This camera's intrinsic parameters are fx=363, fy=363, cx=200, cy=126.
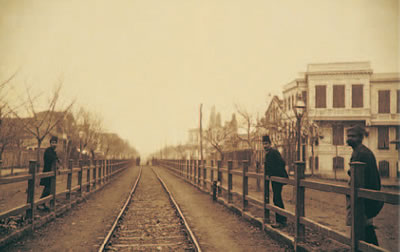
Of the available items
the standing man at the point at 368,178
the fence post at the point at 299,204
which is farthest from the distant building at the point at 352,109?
the standing man at the point at 368,178

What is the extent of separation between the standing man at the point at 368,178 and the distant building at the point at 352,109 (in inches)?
1188

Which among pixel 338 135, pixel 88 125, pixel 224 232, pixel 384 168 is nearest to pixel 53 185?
pixel 224 232

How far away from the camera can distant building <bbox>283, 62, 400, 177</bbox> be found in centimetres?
3412

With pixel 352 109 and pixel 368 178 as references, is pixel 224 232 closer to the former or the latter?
pixel 368 178

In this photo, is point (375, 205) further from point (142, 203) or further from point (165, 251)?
point (142, 203)

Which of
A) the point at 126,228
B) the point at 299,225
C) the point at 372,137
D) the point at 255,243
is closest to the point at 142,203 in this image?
the point at 126,228

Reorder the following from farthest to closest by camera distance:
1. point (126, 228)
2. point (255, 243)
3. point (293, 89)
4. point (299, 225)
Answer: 1. point (293, 89)
2. point (126, 228)
3. point (255, 243)
4. point (299, 225)

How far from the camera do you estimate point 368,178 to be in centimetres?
436

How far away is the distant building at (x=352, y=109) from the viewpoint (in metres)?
34.1

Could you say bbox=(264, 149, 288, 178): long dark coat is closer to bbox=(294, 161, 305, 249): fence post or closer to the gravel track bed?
bbox=(294, 161, 305, 249): fence post

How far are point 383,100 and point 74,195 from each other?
3132cm

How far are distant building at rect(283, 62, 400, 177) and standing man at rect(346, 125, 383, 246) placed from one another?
3018 centimetres

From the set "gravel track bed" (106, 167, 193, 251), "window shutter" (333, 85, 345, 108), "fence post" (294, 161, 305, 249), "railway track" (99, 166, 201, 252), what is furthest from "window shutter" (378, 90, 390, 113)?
"fence post" (294, 161, 305, 249)

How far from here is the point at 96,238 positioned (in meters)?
6.95
